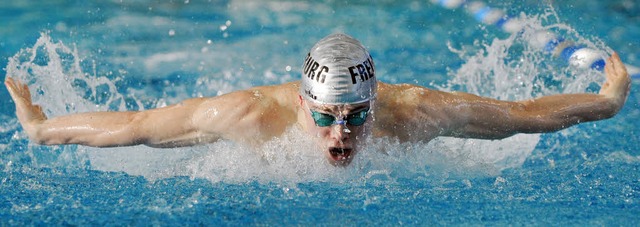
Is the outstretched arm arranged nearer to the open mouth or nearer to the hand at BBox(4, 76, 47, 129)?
the hand at BBox(4, 76, 47, 129)

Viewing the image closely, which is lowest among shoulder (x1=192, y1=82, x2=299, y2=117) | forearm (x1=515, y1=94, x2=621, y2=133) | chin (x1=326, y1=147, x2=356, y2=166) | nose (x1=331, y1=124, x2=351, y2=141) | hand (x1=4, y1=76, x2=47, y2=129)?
forearm (x1=515, y1=94, x2=621, y2=133)

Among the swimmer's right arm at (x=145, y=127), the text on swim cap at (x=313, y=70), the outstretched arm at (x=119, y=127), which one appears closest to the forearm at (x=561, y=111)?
the text on swim cap at (x=313, y=70)

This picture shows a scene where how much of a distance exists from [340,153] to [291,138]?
25 cm

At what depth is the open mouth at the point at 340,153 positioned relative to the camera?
3.27 meters

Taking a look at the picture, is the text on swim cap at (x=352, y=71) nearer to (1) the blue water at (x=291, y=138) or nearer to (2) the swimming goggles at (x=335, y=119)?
(2) the swimming goggles at (x=335, y=119)

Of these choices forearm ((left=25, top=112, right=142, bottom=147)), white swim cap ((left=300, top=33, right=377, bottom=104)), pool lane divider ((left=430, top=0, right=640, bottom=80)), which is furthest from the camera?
pool lane divider ((left=430, top=0, right=640, bottom=80))

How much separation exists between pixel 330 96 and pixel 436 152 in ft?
2.45

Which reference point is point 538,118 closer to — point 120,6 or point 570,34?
point 570,34

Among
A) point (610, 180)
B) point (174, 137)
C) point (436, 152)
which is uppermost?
point (174, 137)

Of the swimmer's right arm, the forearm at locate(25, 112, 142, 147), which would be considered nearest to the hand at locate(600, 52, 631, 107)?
the swimmer's right arm

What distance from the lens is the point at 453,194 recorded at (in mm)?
3340

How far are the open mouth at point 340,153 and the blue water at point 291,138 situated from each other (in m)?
0.12

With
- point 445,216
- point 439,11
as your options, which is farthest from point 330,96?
point 439,11

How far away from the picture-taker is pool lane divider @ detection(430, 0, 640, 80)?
5.16 meters
